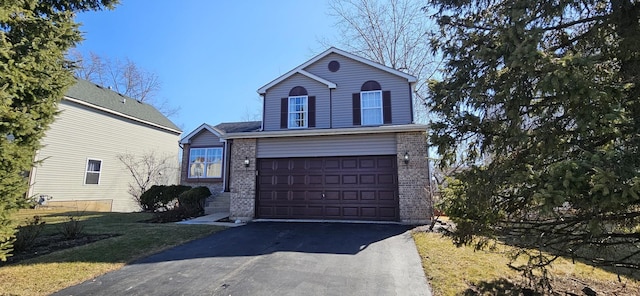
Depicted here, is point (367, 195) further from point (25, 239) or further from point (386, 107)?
point (25, 239)

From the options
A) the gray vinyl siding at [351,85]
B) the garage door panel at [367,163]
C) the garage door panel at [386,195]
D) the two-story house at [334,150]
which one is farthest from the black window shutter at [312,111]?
the garage door panel at [386,195]

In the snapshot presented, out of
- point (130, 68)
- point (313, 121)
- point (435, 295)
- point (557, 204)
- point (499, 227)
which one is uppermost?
point (130, 68)

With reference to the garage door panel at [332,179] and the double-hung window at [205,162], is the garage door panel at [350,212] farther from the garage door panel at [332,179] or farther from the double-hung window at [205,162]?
the double-hung window at [205,162]

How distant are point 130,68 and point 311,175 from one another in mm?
24777

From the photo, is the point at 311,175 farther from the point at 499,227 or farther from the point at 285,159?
the point at 499,227

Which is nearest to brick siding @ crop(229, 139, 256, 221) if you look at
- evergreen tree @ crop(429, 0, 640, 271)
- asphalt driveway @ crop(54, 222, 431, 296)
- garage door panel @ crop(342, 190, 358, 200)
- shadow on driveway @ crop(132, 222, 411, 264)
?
shadow on driveway @ crop(132, 222, 411, 264)

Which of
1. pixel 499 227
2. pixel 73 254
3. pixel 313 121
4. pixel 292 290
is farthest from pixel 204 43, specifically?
pixel 499 227

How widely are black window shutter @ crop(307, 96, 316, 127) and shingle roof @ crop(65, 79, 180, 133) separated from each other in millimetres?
12582

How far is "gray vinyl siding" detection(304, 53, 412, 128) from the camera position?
39.8ft

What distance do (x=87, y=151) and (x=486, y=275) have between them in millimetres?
19868

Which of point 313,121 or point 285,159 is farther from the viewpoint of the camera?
point 313,121

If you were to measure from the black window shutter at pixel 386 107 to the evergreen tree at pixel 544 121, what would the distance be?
688 cm

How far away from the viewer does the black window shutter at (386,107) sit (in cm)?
1204

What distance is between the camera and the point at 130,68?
2717cm
